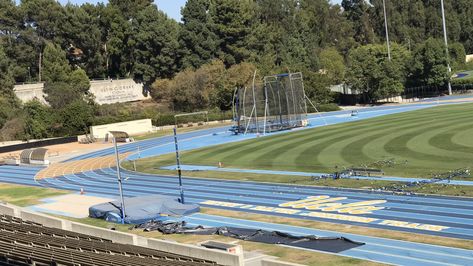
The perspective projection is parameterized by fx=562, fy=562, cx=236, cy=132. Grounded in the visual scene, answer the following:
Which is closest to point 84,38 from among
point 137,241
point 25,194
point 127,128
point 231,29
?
point 231,29

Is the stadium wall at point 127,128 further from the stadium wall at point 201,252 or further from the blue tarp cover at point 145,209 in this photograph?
the stadium wall at point 201,252

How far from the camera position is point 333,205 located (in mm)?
23234

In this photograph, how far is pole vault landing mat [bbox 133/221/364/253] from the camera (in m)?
17.8

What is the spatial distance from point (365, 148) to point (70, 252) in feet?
84.5

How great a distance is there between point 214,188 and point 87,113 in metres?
47.4

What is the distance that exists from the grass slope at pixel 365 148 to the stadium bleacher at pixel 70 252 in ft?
53.8

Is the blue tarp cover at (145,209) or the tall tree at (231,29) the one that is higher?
the tall tree at (231,29)

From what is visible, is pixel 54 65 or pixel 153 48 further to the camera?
pixel 153 48

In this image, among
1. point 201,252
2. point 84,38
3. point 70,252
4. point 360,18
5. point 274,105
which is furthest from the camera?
point 360,18

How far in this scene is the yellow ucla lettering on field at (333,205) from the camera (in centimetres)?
2205

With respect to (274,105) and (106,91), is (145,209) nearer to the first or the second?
→ (274,105)

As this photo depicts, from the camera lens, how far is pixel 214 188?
3059 centimetres

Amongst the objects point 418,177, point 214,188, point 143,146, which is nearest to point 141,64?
point 143,146

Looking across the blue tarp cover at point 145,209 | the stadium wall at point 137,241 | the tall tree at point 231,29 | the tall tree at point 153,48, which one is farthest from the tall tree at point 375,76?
the stadium wall at point 137,241
